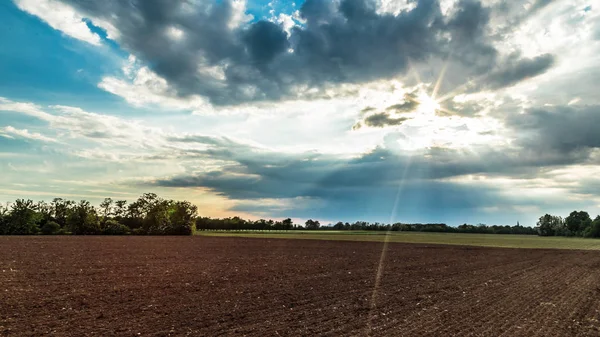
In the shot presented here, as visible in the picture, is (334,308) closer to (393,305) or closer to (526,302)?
(393,305)

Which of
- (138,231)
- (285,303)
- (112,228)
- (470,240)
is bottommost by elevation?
(285,303)

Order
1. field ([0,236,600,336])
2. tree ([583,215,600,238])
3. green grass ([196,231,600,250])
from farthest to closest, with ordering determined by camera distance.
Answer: tree ([583,215,600,238]) → green grass ([196,231,600,250]) → field ([0,236,600,336])

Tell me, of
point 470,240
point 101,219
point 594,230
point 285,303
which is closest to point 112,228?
point 101,219

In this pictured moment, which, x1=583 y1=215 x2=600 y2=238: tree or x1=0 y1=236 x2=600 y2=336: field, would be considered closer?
x1=0 y1=236 x2=600 y2=336: field

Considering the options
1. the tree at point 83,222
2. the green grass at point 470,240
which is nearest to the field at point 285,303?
the green grass at point 470,240

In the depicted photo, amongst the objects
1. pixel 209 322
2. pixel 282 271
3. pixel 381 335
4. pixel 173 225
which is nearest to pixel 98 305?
pixel 209 322

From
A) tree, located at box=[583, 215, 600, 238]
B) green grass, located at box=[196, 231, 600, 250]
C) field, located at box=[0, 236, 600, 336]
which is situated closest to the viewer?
field, located at box=[0, 236, 600, 336]

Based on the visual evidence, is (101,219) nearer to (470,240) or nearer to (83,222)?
(83,222)

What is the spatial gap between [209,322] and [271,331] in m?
2.46

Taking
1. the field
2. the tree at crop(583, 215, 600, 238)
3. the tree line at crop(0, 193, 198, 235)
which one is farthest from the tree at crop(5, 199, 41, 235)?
the tree at crop(583, 215, 600, 238)

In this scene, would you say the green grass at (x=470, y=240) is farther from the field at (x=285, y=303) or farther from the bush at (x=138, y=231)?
the field at (x=285, y=303)

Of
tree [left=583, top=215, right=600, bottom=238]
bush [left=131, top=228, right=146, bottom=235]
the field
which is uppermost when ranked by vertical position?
tree [left=583, top=215, right=600, bottom=238]

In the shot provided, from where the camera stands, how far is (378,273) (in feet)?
102

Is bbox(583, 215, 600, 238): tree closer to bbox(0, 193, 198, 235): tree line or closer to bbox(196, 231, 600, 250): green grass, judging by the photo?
bbox(196, 231, 600, 250): green grass
